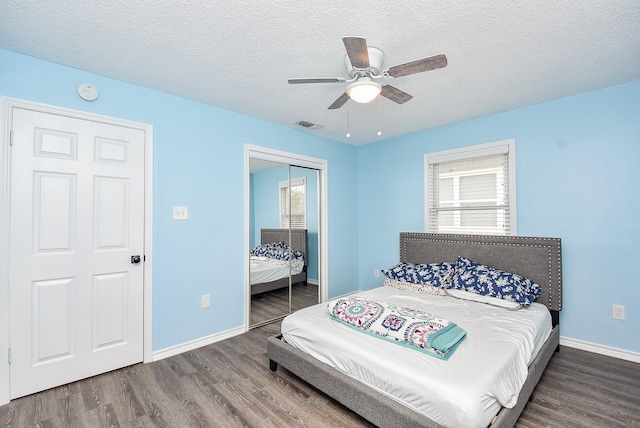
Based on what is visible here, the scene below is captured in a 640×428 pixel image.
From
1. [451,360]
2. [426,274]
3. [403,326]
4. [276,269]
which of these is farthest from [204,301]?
[426,274]

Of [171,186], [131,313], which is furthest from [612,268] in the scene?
[131,313]

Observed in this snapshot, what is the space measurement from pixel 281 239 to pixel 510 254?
272cm

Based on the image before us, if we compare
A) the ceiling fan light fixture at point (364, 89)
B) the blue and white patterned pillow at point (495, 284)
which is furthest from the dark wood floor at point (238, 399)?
the ceiling fan light fixture at point (364, 89)

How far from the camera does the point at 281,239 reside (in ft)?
12.7

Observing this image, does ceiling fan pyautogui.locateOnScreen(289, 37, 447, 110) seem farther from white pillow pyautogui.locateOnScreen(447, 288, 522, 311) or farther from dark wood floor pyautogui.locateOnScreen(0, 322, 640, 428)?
dark wood floor pyautogui.locateOnScreen(0, 322, 640, 428)

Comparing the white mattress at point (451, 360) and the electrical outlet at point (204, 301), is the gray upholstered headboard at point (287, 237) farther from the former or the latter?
the white mattress at point (451, 360)

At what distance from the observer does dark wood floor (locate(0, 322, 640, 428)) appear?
6.27 feet

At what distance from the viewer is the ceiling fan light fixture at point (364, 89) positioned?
6.43 ft

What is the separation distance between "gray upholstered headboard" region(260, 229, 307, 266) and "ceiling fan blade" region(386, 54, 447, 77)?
242 cm

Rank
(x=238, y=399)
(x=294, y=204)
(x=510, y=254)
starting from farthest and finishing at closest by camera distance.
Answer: (x=294, y=204) → (x=510, y=254) → (x=238, y=399)

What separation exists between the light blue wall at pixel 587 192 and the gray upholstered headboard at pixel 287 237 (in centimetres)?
252

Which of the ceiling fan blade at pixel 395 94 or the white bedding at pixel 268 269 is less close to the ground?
the ceiling fan blade at pixel 395 94

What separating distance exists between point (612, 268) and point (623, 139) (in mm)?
1209

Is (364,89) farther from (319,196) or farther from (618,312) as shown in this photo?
(618,312)
